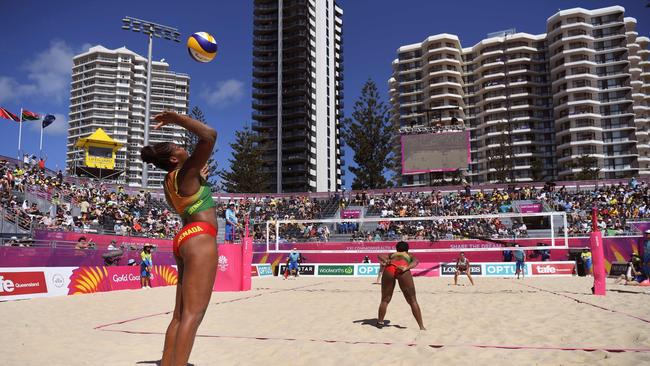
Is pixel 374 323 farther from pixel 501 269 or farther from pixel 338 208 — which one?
pixel 338 208

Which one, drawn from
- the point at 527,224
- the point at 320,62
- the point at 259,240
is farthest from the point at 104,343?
the point at 320,62

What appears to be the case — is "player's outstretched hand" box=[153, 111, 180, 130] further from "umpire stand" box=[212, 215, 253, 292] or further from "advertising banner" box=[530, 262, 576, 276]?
"advertising banner" box=[530, 262, 576, 276]

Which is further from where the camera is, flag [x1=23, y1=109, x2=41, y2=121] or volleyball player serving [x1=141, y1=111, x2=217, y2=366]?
flag [x1=23, y1=109, x2=41, y2=121]

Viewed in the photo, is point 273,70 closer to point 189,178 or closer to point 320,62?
point 320,62

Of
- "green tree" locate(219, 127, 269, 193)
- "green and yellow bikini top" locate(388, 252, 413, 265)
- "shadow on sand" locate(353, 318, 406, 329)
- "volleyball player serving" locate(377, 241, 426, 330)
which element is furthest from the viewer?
"green tree" locate(219, 127, 269, 193)

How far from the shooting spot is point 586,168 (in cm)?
6322

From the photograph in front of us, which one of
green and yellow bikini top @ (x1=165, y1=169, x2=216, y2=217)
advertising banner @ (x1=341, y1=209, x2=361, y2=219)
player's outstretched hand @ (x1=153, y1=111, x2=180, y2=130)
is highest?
player's outstretched hand @ (x1=153, y1=111, x2=180, y2=130)

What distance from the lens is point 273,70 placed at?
71.4 metres

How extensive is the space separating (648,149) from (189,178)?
8731cm

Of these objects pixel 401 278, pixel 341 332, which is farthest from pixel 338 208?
pixel 341 332

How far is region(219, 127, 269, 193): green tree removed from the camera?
55.9 m

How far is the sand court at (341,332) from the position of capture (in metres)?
5.48

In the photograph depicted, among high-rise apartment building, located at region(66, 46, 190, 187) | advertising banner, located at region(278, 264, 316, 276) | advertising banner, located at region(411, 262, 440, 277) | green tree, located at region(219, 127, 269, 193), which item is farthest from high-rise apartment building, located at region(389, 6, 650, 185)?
high-rise apartment building, located at region(66, 46, 190, 187)

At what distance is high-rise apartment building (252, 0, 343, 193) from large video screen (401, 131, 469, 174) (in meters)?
31.8
